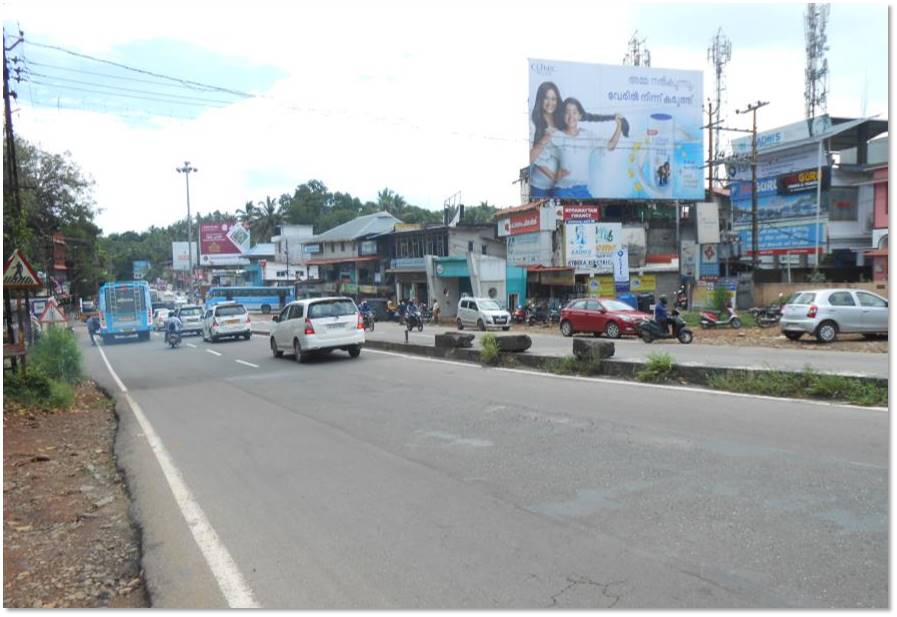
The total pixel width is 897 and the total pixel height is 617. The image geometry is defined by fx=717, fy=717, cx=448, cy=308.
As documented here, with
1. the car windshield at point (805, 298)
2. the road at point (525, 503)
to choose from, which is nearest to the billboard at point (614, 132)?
the car windshield at point (805, 298)

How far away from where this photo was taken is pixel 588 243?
1549 inches

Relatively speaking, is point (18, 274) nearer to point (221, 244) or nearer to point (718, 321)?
point (718, 321)

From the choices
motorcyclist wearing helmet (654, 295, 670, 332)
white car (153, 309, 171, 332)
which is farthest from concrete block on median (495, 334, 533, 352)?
white car (153, 309, 171, 332)

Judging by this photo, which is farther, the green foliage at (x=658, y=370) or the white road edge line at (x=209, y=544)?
the green foliage at (x=658, y=370)

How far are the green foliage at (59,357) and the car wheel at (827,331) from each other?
61.7ft

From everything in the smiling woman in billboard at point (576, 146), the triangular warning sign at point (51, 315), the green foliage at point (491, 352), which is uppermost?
the smiling woman in billboard at point (576, 146)

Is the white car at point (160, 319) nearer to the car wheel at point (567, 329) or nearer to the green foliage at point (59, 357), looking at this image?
the car wheel at point (567, 329)

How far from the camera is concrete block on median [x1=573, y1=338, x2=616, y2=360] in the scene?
13.2 m

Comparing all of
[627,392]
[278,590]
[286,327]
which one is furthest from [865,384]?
[286,327]

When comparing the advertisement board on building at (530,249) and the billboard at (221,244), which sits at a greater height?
the billboard at (221,244)

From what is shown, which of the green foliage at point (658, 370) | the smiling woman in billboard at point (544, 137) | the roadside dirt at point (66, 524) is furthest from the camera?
the smiling woman in billboard at point (544, 137)

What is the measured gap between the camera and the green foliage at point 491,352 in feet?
50.9

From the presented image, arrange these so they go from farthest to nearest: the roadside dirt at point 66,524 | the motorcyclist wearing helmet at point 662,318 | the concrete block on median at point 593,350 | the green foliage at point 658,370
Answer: the motorcyclist wearing helmet at point 662,318
the concrete block on median at point 593,350
the green foliage at point 658,370
the roadside dirt at point 66,524

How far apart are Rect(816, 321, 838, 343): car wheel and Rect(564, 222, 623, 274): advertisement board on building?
65.6 ft
